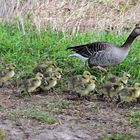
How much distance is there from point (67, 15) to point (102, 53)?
2645 millimetres

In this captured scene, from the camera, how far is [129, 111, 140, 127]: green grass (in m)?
6.82

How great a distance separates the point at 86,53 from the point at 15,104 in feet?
7.05

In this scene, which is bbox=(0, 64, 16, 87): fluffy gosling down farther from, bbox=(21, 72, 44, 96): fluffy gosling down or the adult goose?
the adult goose

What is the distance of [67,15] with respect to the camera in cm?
1155

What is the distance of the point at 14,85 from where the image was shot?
330 inches

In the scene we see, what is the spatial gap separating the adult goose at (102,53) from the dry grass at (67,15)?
5.61ft

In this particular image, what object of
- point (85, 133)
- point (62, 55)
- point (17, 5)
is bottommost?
point (85, 133)

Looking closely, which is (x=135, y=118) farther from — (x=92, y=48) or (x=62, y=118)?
(x=92, y=48)

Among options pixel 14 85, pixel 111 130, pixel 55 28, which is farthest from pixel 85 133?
pixel 55 28

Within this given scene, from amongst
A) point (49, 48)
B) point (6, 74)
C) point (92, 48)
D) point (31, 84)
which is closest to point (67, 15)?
point (49, 48)

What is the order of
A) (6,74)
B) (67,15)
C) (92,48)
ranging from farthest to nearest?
(67,15) → (92,48) → (6,74)

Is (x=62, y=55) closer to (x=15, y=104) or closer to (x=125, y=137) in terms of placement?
(x=15, y=104)

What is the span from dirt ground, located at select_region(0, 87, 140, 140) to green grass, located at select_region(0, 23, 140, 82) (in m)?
1.27

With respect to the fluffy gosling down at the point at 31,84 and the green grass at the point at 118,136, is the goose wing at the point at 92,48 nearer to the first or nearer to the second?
the fluffy gosling down at the point at 31,84
